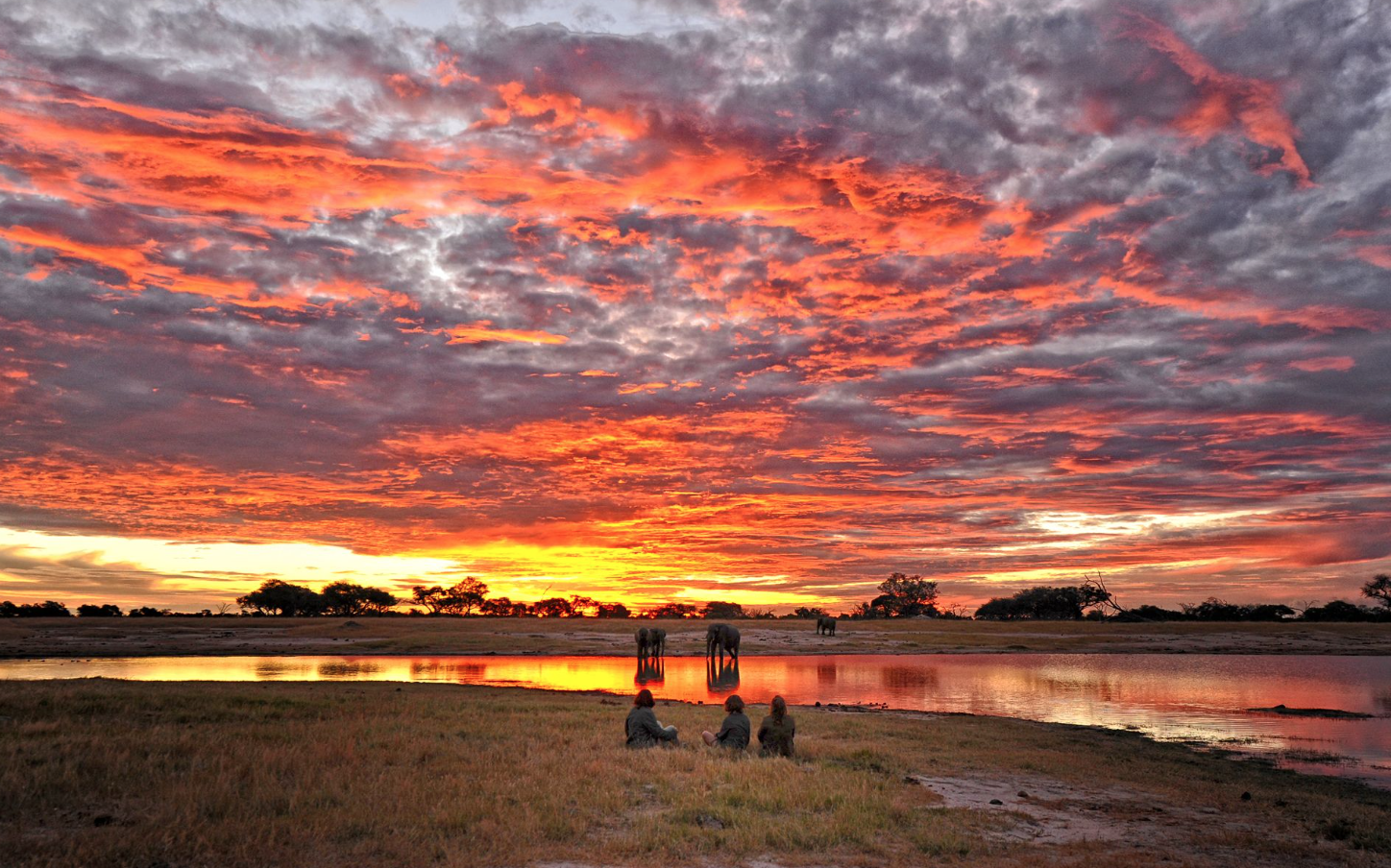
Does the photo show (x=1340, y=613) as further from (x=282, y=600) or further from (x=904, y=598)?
(x=282, y=600)

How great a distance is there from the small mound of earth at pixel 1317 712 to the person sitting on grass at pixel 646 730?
28.5m

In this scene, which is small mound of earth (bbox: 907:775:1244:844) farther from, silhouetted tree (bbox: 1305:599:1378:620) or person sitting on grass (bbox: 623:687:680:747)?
silhouetted tree (bbox: 1305:599:1378:620)

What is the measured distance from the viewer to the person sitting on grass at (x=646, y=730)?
65.0ft

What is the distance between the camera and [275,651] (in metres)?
68.1

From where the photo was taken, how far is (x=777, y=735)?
62.7 ft

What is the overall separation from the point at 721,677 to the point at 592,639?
3731 centimetres

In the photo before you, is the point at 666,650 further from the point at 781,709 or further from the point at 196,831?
the point at 196,831

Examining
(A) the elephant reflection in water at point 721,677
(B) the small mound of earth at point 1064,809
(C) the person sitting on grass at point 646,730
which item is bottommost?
(A) the elephant reflection in water at point 721,677

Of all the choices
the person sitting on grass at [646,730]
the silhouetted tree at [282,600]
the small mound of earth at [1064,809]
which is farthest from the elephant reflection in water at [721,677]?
the silhouetted tree at [282,600]

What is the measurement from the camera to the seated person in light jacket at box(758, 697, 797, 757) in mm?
19016

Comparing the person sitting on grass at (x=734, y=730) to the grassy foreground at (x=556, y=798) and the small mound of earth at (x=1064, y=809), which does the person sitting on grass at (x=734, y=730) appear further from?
the small mound of earth at (x=1064, y=809)

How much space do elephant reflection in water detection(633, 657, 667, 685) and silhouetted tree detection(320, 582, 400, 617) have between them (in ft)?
345

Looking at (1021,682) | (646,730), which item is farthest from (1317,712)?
(646,730)

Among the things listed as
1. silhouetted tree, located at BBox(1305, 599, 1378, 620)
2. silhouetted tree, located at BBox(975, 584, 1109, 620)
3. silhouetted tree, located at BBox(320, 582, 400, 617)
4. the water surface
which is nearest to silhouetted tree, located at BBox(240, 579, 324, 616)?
silhouetted tree, located at BBox(320, 582, 400, 617)
